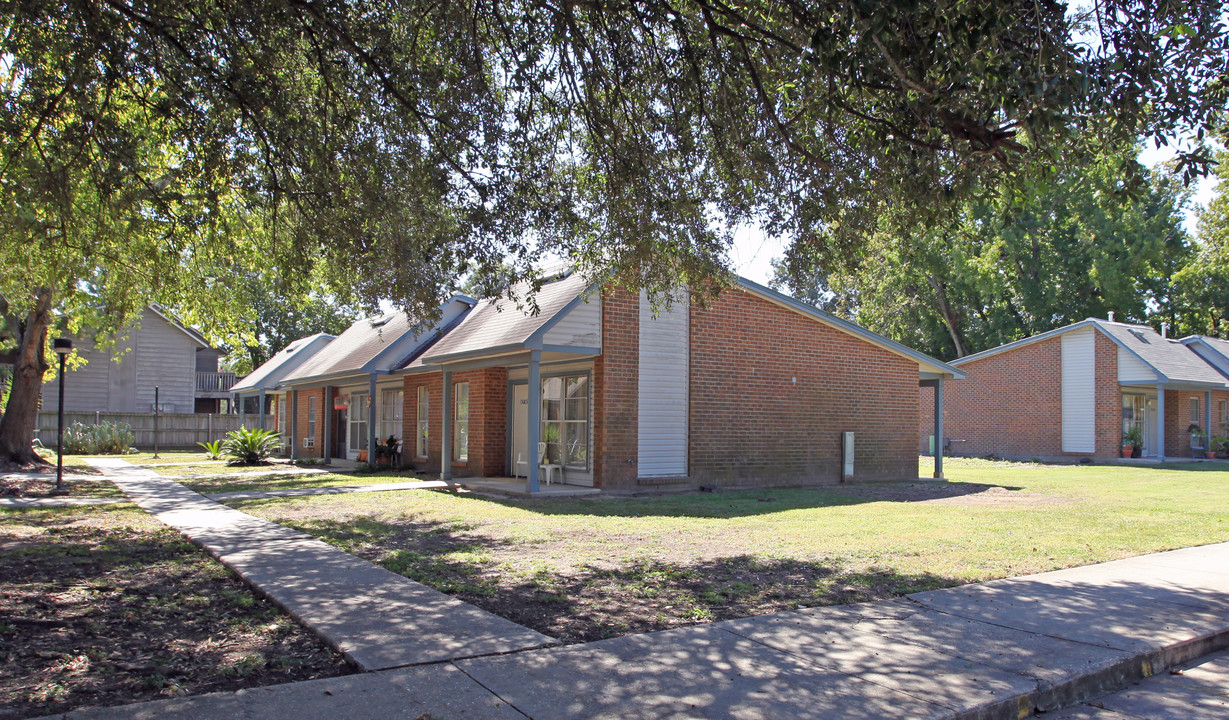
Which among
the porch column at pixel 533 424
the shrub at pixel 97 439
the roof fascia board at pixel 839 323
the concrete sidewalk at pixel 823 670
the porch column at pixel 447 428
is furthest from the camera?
the shrub at pixel 97 439

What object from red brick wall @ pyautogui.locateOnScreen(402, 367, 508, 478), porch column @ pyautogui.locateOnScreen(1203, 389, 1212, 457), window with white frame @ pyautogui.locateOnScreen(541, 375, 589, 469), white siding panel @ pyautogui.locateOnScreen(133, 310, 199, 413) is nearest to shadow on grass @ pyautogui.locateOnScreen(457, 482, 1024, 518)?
window with white frame @ pyautogui.locateOnScreen(541, 375, 589, 469)

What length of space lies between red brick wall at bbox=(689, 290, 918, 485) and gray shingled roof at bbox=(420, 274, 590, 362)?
283cm

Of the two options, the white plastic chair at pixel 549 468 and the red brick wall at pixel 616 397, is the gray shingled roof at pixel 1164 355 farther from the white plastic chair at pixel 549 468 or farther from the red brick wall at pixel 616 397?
the white plastic chair at pixel 549 468

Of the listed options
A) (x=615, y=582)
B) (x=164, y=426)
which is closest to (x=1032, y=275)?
(x=164, y=426)

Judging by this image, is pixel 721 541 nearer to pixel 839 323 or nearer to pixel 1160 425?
pixel 839 323

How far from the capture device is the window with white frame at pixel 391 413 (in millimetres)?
24172

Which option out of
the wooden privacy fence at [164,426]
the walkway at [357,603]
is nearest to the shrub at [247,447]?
the wooden privacy fence at [164,426]

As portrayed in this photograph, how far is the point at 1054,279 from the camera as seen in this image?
43.2 metres

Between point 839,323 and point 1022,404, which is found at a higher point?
point 839,323

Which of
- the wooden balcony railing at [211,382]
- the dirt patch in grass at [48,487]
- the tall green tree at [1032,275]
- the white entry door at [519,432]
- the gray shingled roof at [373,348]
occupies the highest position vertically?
the tall green tree at [1032,275]

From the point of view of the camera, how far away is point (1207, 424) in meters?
31.7

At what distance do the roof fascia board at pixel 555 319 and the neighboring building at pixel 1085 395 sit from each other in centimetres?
2148

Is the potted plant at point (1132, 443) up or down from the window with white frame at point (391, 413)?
down

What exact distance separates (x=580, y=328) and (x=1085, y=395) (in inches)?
916
